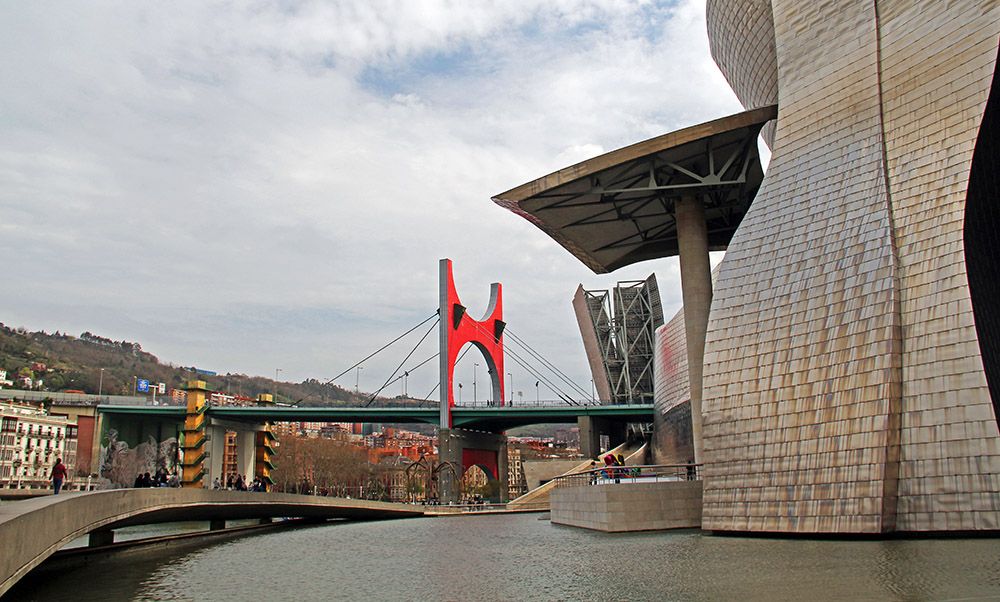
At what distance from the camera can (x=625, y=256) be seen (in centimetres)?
2859

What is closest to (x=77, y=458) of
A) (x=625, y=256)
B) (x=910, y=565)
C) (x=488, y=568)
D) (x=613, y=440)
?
(x=613, y=440)

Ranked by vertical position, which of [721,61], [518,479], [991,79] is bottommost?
[518,479]

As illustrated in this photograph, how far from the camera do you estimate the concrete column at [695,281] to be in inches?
924

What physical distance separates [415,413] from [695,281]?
116 feet

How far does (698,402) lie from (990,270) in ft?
32.5

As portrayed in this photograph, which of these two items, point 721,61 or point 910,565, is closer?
point 910,565

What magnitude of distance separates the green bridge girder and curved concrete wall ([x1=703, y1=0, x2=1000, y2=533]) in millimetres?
36394

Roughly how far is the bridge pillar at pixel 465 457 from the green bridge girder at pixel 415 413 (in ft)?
3.81

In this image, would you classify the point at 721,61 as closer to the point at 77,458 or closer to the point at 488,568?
the point at 488,568

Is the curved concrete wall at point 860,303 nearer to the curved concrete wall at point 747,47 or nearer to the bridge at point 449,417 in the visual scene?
the curved concrete wall at point 747,47

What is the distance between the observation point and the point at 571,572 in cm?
1107

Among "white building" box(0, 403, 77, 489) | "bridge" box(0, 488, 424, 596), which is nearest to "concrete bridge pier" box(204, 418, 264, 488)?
"white building" box(0, 403, 77, 489)

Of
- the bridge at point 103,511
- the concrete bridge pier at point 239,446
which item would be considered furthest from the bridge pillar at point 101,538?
the concrete bridge pier at point 239,446

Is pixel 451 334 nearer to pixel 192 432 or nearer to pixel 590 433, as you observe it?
pixel 590 433
